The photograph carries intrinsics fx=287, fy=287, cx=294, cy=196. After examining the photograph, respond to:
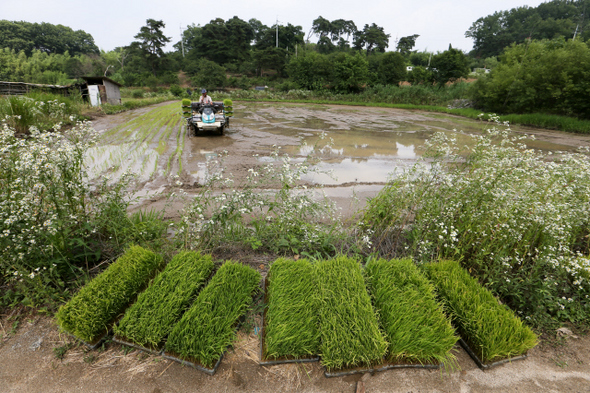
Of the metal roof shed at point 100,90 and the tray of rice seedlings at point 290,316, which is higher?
the metal roof shed at point 100,90

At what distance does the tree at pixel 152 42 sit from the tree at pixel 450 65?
43657 millimetres

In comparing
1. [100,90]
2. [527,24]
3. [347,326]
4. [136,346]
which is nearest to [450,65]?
[100,90]

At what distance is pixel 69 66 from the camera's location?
48312mm

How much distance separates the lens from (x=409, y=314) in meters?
2.46

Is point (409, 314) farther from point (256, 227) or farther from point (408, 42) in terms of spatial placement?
point (408, 42)

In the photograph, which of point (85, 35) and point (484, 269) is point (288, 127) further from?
point (85, 35)

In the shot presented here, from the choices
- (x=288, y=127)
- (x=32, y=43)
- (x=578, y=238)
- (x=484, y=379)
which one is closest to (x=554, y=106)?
(x=288, y=127)

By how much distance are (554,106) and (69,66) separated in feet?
211

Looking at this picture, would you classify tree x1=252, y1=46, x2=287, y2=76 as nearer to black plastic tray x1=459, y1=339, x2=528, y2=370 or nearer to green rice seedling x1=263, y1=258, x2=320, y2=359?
green rice seedling x1=263, y1=258, x2=320, y2=359

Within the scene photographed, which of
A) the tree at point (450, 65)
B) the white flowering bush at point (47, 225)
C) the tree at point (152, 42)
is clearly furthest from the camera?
the tree at point (152, 42)

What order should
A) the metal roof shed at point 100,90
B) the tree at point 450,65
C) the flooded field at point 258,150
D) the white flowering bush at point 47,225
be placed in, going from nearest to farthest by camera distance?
1. the white flowering bush at point 47,225
2. the flooded field at point 258,150
3. the metal roof shed at point 100,90
4. the tree at point 450,65

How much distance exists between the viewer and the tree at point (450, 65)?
3472cm

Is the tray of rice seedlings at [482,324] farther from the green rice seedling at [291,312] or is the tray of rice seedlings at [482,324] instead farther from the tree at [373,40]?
the tree at [373,40]

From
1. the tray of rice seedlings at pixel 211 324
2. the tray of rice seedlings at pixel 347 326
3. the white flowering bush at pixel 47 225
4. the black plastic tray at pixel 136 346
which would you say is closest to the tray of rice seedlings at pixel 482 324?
the tray of rice seedlings at pixel 347 326
